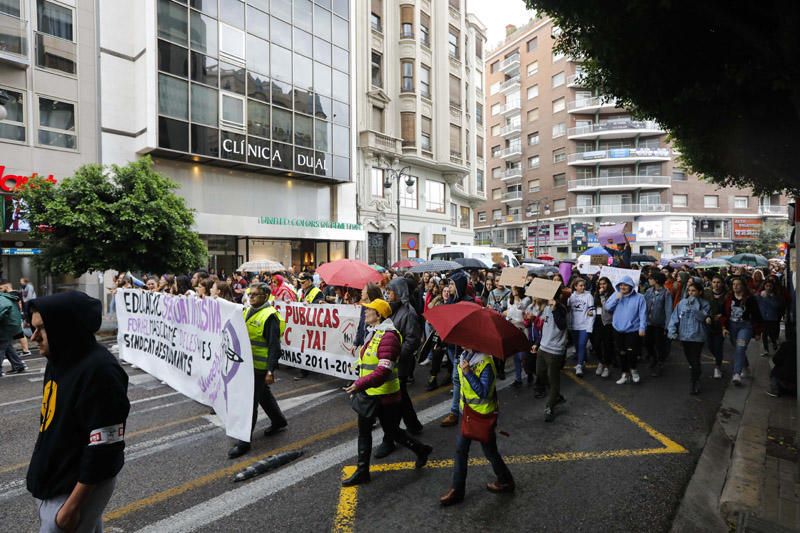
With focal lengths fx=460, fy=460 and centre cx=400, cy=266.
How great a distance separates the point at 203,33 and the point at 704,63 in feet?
68.5

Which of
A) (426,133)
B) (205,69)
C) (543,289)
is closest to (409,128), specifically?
(426,133)

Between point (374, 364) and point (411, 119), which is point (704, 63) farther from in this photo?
point (411, 119)

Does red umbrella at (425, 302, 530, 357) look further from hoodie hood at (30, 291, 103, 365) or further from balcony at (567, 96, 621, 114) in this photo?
balcony at (567, 96, 621, 114)

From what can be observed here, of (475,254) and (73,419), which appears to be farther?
(475,254)

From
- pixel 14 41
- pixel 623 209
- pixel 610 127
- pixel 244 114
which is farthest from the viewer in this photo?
pixel 623 209

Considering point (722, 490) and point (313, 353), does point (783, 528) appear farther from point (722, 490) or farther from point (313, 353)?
point (313, 353)

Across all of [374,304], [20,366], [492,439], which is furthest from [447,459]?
[20,366]

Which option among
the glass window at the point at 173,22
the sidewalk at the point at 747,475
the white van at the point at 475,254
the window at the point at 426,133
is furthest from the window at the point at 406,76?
the sidewalk at the point at 747,475

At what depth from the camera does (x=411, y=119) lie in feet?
104

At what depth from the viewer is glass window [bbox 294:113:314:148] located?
2395 centimetres

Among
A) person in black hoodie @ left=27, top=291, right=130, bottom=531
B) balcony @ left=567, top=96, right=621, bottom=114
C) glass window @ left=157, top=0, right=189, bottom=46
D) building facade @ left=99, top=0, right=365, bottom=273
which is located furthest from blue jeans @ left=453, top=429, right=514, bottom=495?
balcony @ left=567, top=96, right=621, bottom=114

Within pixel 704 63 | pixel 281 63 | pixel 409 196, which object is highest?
pixel 281 63

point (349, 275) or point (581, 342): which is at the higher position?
point (349, 275)

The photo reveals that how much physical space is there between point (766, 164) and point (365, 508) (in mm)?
7533
